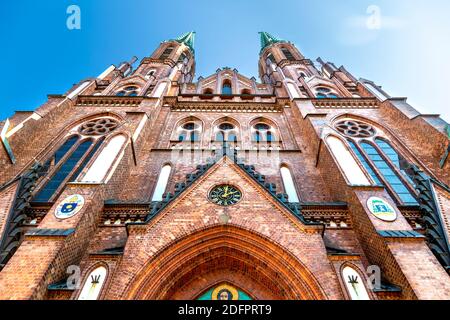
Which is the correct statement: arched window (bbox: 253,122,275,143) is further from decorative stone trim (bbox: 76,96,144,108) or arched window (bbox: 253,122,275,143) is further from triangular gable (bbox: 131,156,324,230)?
Result: decorative stone trim (bbox: 76,96,144,108)

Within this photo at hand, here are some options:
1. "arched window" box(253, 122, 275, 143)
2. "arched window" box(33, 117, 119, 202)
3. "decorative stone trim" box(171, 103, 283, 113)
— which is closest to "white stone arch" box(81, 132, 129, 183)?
"arched window" box(33, 117, 119, 202)

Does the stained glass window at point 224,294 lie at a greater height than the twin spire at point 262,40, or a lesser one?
lesser

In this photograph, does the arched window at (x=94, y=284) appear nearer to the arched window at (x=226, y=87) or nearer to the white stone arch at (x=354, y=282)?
the white stone arch at (x=354, y=282)

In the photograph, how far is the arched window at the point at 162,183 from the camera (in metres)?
10.0

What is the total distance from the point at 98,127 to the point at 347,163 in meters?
12.1

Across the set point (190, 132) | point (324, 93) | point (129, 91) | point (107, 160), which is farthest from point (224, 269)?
point (324, 93)

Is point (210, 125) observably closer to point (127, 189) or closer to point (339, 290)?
point (127, 189)

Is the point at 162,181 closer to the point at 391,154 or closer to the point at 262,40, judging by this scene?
the point at 391,154

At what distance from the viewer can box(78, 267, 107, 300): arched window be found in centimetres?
600

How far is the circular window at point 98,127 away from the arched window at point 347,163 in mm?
Result: 10644

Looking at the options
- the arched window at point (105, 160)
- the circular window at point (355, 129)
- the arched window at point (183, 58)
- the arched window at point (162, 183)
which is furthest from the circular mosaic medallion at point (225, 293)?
the arched window at point (183, 58)

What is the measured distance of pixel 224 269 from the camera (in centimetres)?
803

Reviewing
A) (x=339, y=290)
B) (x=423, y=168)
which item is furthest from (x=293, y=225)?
(x=423, y=168)

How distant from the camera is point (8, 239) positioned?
24.8ft
